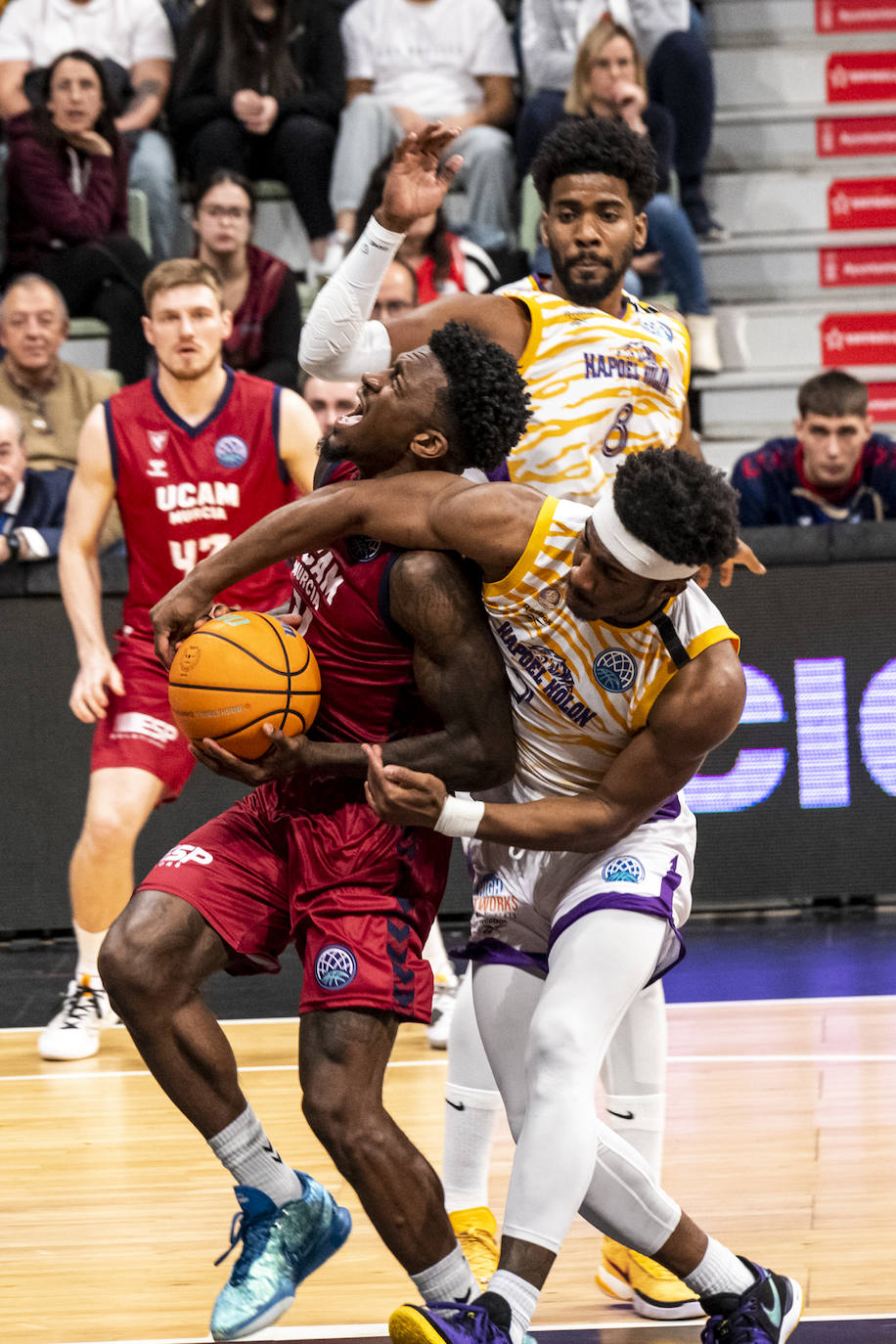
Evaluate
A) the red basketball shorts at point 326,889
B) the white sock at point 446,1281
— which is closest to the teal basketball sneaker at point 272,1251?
the white sock at point 446,1281

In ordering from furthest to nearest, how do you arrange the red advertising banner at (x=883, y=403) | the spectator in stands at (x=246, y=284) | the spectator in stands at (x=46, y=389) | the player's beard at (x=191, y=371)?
the red advertising banner at (x=883, y=403)
the spectator in stands at (x=246, y=284)
the spectator in stands at (x=46, y=389)
the player's beard at (x=191, y=371)

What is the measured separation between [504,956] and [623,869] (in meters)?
0.31

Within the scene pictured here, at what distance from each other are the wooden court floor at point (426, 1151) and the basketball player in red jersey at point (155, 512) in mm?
522

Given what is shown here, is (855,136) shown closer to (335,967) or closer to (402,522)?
(402,522)

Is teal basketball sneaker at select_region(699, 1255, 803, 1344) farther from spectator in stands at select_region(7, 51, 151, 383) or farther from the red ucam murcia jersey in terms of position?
spectator in stands at select_region(7, 51, 151, 383)

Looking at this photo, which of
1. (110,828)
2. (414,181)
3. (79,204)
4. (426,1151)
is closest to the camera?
(414,181)

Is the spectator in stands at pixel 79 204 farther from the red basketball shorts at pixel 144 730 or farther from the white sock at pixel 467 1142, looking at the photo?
the white sock at pixel 467 1142

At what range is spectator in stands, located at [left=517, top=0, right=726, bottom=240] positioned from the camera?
8750 millimetres

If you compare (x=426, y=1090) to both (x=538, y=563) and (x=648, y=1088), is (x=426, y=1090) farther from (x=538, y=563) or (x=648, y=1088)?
(x=538, y=563)

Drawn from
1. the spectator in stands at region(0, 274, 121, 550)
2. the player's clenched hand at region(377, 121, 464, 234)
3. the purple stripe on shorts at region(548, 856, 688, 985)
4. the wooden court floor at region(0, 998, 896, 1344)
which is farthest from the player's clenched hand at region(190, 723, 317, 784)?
the spectator in stands at region(0, 274, 121, 550)

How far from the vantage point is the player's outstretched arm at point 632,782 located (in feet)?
9.46

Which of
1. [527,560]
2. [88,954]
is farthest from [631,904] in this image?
[88,954]

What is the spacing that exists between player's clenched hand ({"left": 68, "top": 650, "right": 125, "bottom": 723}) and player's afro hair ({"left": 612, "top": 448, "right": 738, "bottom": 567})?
8.04 feet

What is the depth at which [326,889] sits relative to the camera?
3125 mm
